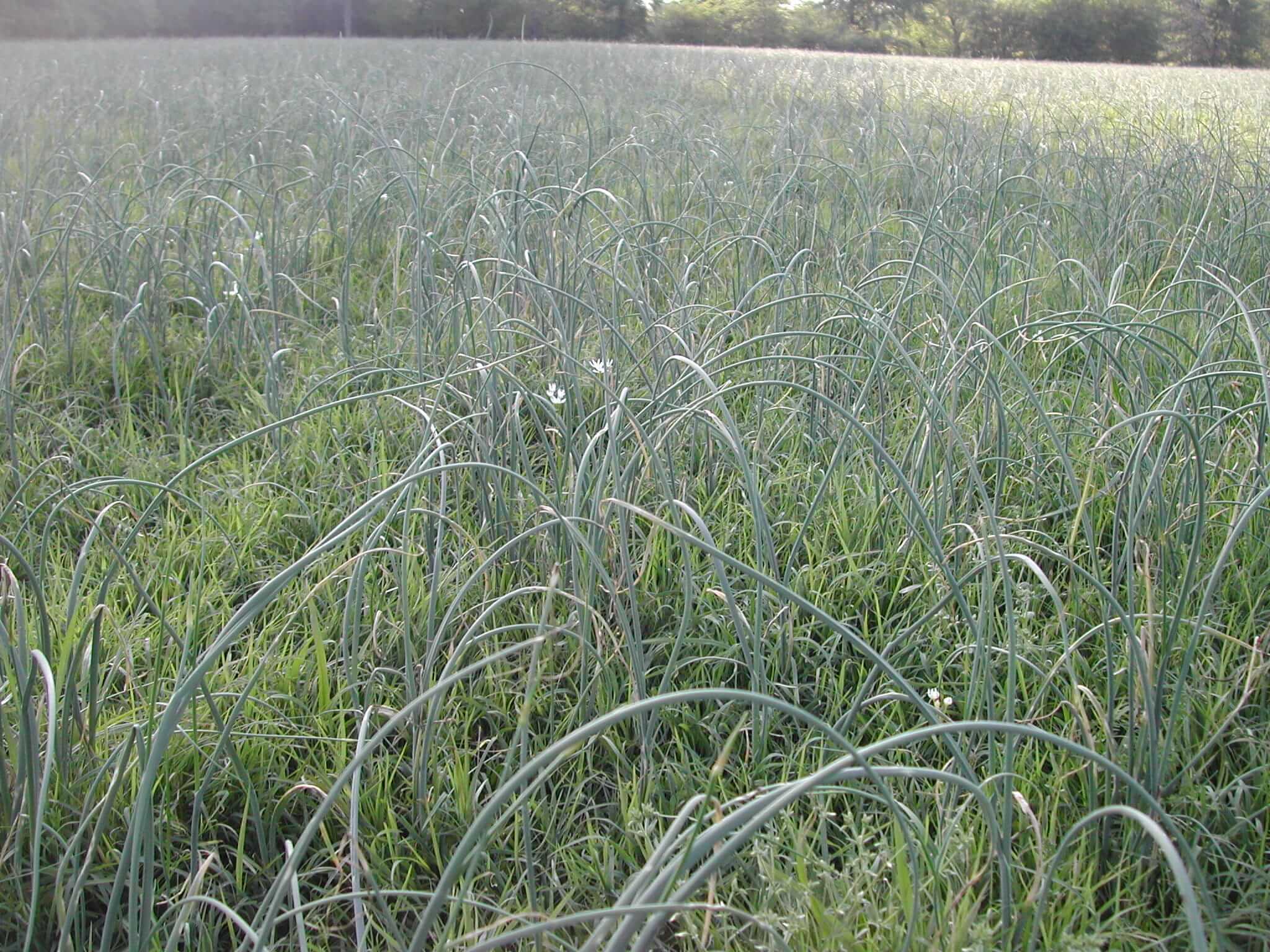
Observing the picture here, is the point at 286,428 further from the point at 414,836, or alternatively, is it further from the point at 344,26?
the point at 344,26

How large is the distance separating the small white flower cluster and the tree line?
47.6 feet

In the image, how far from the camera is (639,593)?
1194 mm

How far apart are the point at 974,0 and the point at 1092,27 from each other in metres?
3.65

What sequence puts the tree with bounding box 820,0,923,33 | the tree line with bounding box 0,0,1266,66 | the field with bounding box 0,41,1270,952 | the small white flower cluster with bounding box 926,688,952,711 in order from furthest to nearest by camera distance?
the tree with bounding box 820,0,923,33 → the tree line with bounding box 0,0,1266,66 → the small white flower cluster with bounding box 926,688,952,711 → the field with bounding box 0,41,1270,952

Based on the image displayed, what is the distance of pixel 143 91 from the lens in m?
4.99

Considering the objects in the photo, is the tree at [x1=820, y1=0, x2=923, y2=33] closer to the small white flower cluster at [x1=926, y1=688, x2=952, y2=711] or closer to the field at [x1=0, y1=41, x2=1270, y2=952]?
the field at [x1=0, y1=41, x2=1270, y2=952]

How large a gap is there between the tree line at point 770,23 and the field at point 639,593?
13337 mm

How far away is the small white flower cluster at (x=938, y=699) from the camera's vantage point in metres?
0.95

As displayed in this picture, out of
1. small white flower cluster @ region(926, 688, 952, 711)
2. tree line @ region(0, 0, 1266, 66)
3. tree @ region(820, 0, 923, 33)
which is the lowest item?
small white flower cluster @ region(926, 688, 952, 711)

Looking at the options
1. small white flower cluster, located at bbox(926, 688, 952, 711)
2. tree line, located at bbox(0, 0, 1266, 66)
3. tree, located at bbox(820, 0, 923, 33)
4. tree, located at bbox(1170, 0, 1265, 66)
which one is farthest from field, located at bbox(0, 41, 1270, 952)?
tree, located at bbox(820, 0, 923, 33)

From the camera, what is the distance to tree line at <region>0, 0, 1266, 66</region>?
16031mm

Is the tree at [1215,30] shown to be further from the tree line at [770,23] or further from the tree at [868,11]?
the tree at [868,11]

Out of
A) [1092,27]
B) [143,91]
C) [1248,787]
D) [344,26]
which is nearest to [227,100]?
[143,91]

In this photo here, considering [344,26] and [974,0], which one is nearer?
[344,26]
